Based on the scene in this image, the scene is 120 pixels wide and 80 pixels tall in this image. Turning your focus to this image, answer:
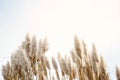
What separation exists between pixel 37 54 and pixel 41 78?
0.65 m

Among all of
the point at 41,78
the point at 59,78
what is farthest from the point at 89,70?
the point at 59,78

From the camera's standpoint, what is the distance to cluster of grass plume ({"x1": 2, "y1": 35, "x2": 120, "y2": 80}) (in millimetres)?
7230

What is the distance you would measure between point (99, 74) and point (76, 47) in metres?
0.96

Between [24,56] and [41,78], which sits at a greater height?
[24,56]

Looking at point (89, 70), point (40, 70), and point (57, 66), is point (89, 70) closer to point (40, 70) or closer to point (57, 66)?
point (40, 70)

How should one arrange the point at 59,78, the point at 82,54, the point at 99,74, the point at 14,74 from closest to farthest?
1. the point at 99,74
2. the point at 82,54
3. the point at 14,74
4. the point at 59,78

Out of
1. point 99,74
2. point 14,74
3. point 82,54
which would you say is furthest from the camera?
point 14,74

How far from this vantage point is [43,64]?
330 inches

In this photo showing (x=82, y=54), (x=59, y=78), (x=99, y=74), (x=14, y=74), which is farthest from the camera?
(x=59, y=78)

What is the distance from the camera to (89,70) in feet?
24.2

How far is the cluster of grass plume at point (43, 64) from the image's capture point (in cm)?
723

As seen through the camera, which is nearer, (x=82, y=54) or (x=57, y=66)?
(x=82, y=54)

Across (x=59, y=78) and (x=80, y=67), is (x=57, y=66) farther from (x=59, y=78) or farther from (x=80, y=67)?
(x=80, y=67)

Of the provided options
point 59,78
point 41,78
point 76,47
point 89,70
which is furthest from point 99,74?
point 59,78
